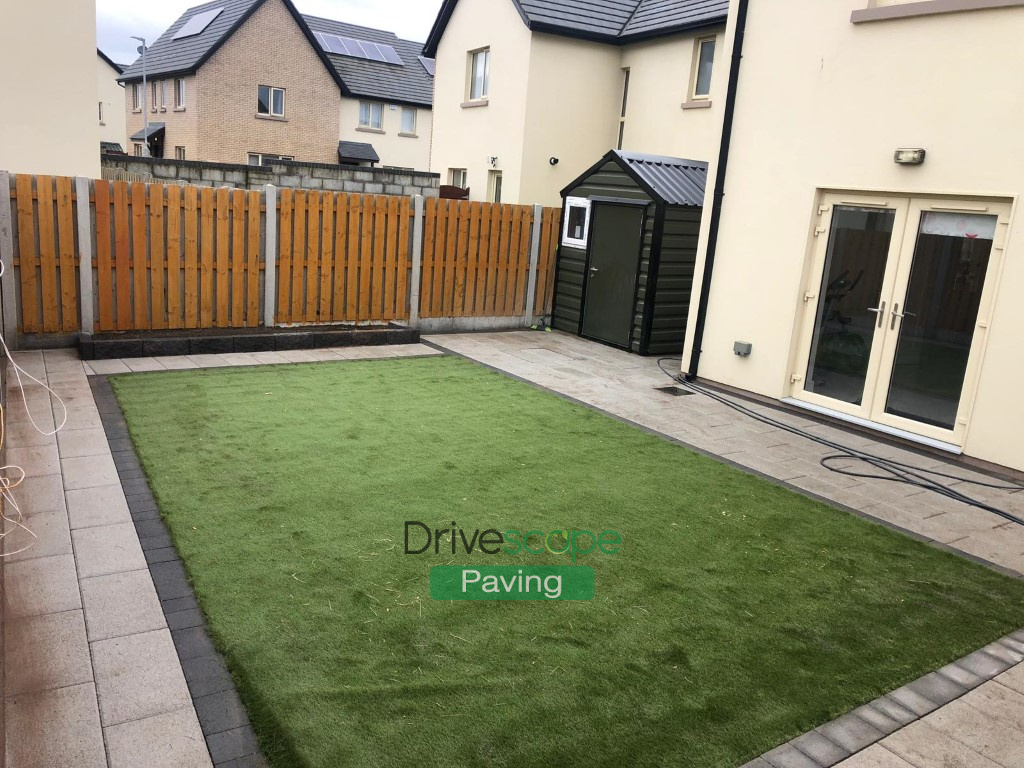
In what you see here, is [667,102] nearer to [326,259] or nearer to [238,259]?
[326,259]

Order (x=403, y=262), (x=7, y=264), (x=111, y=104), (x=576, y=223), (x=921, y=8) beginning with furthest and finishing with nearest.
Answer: (x=111, y=104)
(x=576, y=223)
(x=403, y=262)
(x=7, y=264)
(x=921, y=8)

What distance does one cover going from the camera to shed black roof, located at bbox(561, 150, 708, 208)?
35.4 feet

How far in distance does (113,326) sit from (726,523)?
734cm

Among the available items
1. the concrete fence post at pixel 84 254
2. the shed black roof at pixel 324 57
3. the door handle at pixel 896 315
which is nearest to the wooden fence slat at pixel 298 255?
the concrete fence post at pixel 84 254

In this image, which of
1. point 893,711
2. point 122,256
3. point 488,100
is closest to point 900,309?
point 893,711

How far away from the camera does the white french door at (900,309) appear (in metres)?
7.09

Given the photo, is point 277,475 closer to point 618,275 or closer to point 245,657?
point 245,657

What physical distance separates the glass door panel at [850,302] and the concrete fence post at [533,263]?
5.11 meters

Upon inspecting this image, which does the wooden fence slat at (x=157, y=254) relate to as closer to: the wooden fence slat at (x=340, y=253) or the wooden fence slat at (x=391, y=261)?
the wooden fence slat at (x=340, y=253)

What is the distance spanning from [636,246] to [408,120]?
2943 centimetres

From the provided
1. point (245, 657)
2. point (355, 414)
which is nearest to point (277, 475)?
point (355, 414)

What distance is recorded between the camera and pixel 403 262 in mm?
11234

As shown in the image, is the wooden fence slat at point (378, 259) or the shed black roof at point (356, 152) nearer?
the wooden fence slat at point (378, 259)

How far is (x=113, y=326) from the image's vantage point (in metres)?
9.35
